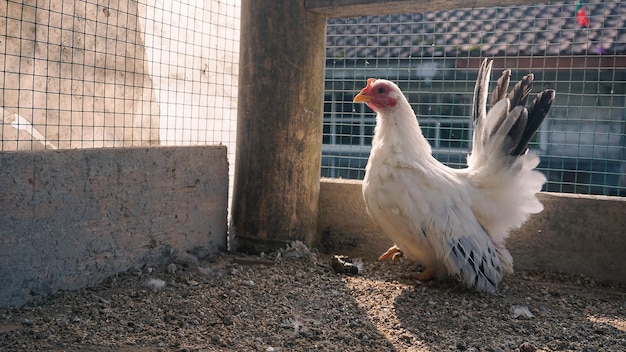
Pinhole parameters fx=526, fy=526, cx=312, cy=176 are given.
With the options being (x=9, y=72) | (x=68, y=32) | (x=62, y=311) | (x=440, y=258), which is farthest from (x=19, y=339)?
(x=440, y=258)

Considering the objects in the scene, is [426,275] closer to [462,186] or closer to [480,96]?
[462,186]

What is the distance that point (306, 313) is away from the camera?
2.81 metres

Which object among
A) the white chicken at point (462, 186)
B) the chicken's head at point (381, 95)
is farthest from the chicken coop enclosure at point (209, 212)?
the chicken's head at point (381, 95)

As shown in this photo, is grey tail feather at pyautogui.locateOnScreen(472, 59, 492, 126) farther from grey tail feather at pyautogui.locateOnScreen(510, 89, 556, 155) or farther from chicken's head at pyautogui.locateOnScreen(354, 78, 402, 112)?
chicken's head at pyautogui.locateOnScreen(354, 78, 402, 112)

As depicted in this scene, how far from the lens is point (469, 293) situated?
3301 mm

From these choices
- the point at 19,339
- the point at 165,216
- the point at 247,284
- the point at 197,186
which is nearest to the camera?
the point at 19,339

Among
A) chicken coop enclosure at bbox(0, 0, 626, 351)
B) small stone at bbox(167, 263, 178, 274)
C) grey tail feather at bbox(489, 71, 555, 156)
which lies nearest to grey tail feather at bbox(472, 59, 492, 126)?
grey tail feather at bbox(489, 71, 555, 156)

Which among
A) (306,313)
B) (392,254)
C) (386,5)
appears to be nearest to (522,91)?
(386,5)

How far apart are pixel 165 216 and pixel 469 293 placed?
6.59 ft

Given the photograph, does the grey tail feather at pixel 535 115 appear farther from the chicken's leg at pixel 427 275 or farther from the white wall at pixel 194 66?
the white wall at pixel 194 66

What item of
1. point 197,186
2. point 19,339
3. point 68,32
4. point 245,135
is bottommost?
point 19,339

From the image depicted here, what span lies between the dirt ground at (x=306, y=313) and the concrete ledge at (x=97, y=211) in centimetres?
14

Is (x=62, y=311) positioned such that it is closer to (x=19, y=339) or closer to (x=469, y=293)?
(x=19, y=339)

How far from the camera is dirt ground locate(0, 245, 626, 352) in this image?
2.40 metres
